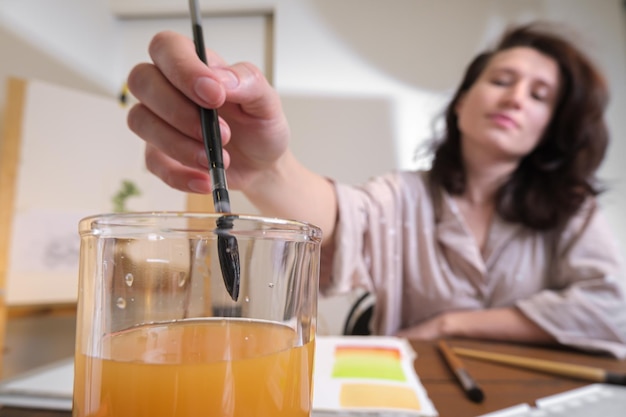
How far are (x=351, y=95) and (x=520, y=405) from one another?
138 cm

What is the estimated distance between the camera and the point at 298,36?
1.56 m

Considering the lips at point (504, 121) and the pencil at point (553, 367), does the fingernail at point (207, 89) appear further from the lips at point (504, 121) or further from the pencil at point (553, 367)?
the lips at point (504, 121)

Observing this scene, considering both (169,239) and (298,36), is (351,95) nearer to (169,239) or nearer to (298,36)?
(298,36)

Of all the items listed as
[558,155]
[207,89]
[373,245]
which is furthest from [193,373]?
[558,155]

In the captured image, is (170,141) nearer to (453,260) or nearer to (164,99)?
(164,99)

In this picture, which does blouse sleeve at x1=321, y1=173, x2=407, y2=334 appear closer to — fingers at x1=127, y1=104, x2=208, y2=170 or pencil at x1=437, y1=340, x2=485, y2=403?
pencil at x1=437, y1=340, x2=485, y2=403

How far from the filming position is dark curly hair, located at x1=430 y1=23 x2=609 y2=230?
0.78 meters

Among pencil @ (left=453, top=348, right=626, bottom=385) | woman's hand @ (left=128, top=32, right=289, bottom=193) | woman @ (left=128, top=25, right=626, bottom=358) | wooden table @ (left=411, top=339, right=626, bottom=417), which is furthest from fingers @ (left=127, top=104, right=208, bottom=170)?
pencil @ (left=453, top=348, right=626, bottom=385)

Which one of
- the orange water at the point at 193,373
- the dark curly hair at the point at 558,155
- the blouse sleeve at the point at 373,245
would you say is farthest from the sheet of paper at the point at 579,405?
the dark curly hair at the point at 558,155

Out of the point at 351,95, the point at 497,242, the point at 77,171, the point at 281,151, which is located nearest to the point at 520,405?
the point at 281,151

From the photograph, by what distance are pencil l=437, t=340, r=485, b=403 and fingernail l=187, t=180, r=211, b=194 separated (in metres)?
0.25

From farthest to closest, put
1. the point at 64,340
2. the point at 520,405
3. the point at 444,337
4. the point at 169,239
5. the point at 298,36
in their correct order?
1. the point at 298,36
2. the point at 64,340
3. the point at 444,337
4. the point at 520,405
5. the point at 169,239

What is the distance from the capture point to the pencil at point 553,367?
1.27ft

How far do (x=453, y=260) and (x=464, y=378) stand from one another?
41 cm
